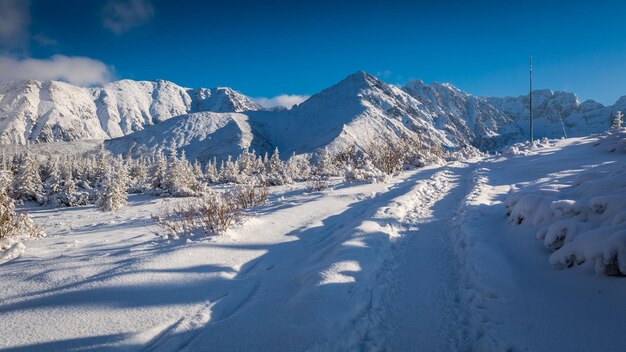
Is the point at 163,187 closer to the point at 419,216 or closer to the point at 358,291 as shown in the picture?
the point at 419,216

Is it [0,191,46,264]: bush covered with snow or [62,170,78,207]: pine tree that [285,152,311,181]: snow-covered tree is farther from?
[0,191,46,264]: bush covered with snow

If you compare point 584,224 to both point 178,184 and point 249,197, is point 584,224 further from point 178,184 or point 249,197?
point 178,184

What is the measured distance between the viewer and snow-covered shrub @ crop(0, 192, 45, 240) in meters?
8.14

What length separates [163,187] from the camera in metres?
24.3

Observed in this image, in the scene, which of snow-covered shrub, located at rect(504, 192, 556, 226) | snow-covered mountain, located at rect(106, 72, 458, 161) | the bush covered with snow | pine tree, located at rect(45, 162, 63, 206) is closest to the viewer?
snow-covered shrub, located at rect(504, 192, 556, 226)

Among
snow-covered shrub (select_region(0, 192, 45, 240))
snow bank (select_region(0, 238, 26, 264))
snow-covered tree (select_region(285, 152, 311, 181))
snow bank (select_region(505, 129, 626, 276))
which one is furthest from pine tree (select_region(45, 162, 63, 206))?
snow bank (select_region(505, 129, 626, 276))

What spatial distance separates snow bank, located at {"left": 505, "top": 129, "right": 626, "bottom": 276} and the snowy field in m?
0.02

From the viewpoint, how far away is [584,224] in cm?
441

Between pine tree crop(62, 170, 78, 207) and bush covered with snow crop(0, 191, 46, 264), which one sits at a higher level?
pine tree crop(62, 170, 78, 207)

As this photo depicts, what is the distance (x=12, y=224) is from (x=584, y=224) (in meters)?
13.3

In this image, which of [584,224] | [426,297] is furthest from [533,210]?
[426,297]

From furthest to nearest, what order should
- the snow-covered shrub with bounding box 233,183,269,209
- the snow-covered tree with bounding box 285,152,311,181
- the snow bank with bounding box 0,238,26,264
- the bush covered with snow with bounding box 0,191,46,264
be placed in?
1. the snow-covered tree with bounding box 285,152,311,181
2. the snow-covered shrub with bounding box 233,183,269,209
3. the bush covered with snow with bounding box 0,191,46,264
4. the snow bank with bounding box 0,238,26,264

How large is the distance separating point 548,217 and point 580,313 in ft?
9.13

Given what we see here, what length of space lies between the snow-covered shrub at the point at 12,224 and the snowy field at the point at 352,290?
6.70 feet
